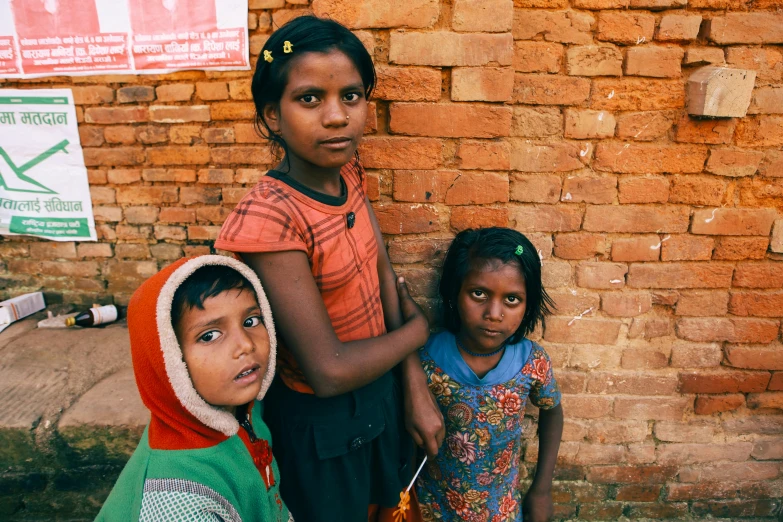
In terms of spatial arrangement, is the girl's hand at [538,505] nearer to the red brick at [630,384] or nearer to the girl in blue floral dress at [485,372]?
the girl in blue floral dress at [485,372]

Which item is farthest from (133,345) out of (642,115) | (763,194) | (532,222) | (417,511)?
(763,194)

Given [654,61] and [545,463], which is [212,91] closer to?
[654,61]

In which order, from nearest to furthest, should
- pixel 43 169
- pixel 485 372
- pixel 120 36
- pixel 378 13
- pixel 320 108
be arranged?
pixel 320 108
pixel 378 13
pixel 485 372
pixel 120 36
pixel 43 169

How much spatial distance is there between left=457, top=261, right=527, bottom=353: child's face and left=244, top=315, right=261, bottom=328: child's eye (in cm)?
66

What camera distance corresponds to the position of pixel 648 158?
1573 mm

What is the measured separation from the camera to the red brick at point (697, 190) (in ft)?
5.21

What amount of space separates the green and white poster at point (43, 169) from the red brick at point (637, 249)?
2572 millimetres

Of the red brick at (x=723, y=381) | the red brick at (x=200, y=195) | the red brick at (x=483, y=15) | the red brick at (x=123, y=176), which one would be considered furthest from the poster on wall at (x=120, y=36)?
the red brick at (x=723, y=381)

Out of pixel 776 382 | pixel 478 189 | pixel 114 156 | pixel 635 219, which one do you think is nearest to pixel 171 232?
pixel 114 156

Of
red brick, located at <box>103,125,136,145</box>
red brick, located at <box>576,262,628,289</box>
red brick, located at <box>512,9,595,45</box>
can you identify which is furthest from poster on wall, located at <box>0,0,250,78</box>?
red brick, located at <box>576,262,628,289</box>

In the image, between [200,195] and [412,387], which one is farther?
[200,195]

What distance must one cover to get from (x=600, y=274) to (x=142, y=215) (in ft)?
7.41

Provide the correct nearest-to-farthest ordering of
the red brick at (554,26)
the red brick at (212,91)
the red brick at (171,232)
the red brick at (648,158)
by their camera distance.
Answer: the red brick at (554,26)
the red brick at (648,158)
the red brick at (212,91)
the red brick at (171,232)

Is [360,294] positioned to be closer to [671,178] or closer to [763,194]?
[671,178]
